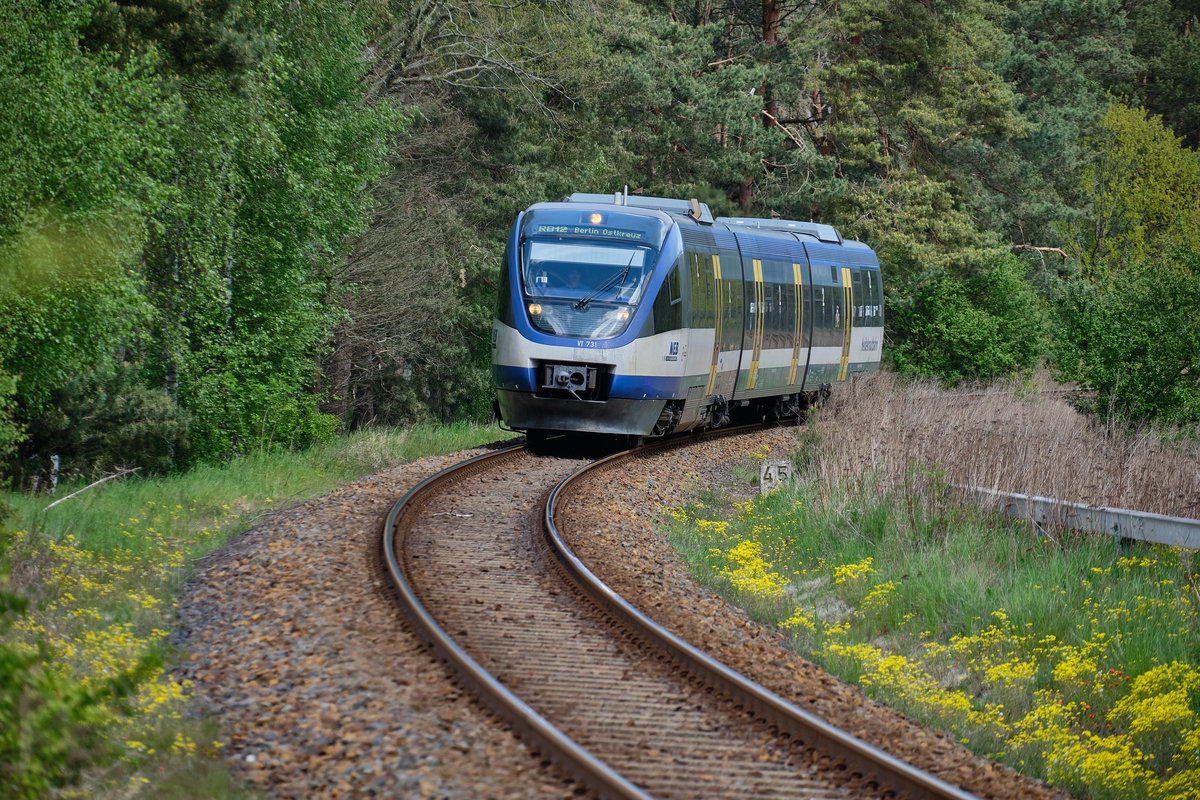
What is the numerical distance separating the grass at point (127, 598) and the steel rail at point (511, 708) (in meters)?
1.40

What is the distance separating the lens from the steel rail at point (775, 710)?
5695 mm

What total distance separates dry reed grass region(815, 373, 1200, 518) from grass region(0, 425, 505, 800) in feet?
20.8

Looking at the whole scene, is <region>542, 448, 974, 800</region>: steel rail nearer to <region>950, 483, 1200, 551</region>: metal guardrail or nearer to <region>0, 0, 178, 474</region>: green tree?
<region>950, 483, 1200, 551</region>: metal guardrail

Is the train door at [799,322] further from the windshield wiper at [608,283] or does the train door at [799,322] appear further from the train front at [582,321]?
the windshield wiper at [608,283]

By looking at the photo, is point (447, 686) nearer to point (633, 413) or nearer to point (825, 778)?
point (825, 778)

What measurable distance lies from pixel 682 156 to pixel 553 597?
29526mm

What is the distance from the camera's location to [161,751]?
585 cm

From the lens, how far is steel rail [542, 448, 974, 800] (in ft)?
18.7

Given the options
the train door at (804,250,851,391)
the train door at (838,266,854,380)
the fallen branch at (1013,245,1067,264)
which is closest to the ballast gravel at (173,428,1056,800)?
the train door at (804,250,851,391)

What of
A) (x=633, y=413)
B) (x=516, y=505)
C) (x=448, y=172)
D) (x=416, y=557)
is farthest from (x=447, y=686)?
(x=448, y=172)

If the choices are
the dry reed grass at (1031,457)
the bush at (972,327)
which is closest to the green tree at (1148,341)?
the dry reed grass at (1031,457)

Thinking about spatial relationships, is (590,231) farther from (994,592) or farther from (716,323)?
(994,592)

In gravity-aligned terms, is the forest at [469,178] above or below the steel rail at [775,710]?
above

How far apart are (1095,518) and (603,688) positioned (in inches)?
213
